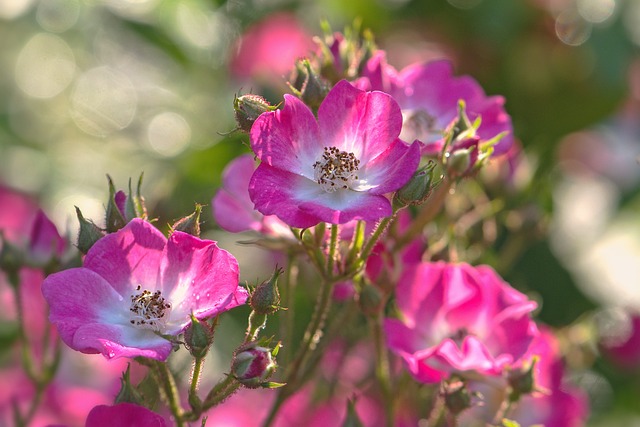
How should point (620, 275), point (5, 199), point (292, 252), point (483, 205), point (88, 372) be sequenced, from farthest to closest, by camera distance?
point (5, 199) → point (620, 275) → point (88, 372) → point (483, 205) → point (292, 252)

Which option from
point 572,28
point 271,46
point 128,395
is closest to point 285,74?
point 271,46

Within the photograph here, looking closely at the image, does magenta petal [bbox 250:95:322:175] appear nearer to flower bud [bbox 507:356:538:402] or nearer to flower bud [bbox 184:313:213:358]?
flower bud [bbox 184:313:213:358]

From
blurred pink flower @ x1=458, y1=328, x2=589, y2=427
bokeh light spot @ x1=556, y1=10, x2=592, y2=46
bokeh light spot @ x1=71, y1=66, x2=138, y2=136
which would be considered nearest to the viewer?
blurred pink flower @ x1=458, y1=328, x2=589, y2=427

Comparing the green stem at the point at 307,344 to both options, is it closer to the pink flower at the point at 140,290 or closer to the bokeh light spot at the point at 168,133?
the pink flower at the point at 140,290

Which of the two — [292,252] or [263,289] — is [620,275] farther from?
[263,289]

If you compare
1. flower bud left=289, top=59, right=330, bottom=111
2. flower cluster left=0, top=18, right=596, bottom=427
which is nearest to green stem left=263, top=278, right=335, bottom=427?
flower cluster left=0, top=18, right=596, bottom=427

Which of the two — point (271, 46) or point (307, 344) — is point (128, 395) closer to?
point (307, 344)

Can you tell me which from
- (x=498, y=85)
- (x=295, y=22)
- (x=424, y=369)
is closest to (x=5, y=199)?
(x=295, y=22)
